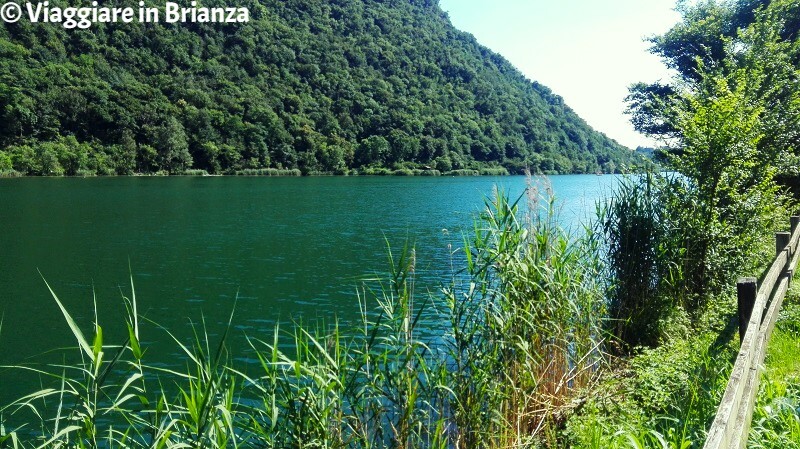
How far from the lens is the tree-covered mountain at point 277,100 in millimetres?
97500

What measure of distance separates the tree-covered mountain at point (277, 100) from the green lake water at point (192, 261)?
5607 centimetres

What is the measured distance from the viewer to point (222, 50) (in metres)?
142

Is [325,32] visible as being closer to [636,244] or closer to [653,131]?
[653,131]

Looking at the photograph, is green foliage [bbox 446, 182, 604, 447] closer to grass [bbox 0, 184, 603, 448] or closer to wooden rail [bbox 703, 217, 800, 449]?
grass [bbox 0, 184, 603, 448]

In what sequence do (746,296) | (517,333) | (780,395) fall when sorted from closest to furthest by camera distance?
(780,395) → (746,296) → (517,333)

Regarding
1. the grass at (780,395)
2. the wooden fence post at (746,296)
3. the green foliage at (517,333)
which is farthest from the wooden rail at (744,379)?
the green foliage at (517,333)

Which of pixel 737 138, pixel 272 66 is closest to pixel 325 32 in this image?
pixel 272 66

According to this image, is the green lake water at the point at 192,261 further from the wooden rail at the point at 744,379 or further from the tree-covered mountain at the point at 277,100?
the tree-covered mountain at the point at 277,100

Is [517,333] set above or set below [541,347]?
above

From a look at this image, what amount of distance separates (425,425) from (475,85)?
170m

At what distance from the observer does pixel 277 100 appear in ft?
423

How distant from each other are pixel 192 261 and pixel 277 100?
112 metres

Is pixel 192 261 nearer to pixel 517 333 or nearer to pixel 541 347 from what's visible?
pixel 541 347

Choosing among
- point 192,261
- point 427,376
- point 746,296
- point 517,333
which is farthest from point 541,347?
point 192,261
